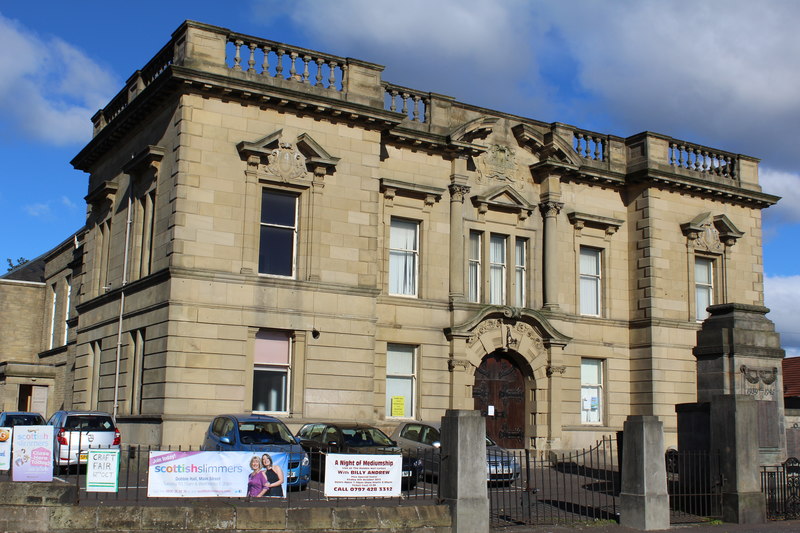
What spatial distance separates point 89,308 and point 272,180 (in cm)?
915

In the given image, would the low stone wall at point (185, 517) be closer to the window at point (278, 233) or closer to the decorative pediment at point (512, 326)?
the window at point (278, 233)

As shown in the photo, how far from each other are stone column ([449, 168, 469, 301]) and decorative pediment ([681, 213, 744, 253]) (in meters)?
9.22

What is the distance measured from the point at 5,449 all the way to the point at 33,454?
2068mm

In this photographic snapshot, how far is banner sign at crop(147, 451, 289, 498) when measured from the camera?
14.5 m

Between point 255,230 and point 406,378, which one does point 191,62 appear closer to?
point 255,230

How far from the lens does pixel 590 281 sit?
32.8 metres

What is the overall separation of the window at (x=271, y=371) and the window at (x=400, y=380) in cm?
377

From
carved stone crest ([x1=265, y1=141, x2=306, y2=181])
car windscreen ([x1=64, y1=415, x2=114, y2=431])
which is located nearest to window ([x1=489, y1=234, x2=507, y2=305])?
carved stone crest ([x1=265, y1=141, x2=306, y2=181])

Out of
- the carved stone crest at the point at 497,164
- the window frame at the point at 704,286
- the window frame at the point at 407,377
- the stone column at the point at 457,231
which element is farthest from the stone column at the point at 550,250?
the window frame at the point at 704,286

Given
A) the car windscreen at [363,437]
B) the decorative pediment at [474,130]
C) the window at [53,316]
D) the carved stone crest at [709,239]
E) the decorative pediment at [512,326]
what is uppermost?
the decorative pediment at [474,130]

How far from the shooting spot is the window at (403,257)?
93.6ft

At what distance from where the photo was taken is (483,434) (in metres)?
15.8

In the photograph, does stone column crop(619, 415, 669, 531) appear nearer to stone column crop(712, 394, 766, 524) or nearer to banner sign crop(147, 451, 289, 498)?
stone column crop(712, 394, 766, 524)

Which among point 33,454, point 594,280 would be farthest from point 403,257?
point 33,454
